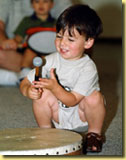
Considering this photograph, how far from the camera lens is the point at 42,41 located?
6.95 ft

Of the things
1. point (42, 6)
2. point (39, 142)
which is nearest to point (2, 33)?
point (42, 6)

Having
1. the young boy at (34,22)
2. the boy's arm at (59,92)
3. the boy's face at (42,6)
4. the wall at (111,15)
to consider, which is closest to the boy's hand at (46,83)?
the boy's arm at (59,92)

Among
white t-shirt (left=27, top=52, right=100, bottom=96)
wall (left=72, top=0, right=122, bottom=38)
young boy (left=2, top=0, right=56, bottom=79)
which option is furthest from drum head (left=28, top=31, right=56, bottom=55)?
wall (left=72, top=0, right=122, bottom=38)

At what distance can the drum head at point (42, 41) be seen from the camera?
210cm

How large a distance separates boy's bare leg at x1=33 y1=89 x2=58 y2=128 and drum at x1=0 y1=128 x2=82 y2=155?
15 centimetres

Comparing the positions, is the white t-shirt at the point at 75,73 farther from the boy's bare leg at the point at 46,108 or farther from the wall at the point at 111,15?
the wall at the point at 111,15

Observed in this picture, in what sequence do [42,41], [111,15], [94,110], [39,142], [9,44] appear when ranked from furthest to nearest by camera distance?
[111,15] → [9,44] → [42,41] → [94,110] → [39,142]

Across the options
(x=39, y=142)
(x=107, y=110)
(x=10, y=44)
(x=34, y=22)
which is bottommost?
(x=107, y=110)

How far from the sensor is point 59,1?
2295 mm

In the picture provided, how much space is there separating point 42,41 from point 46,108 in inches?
37.4

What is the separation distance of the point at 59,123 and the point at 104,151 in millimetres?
178

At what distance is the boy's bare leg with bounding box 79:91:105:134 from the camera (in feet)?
3.88

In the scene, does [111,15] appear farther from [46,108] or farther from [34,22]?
[46,108]

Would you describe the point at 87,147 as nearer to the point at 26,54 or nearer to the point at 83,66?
the point at 83,66
